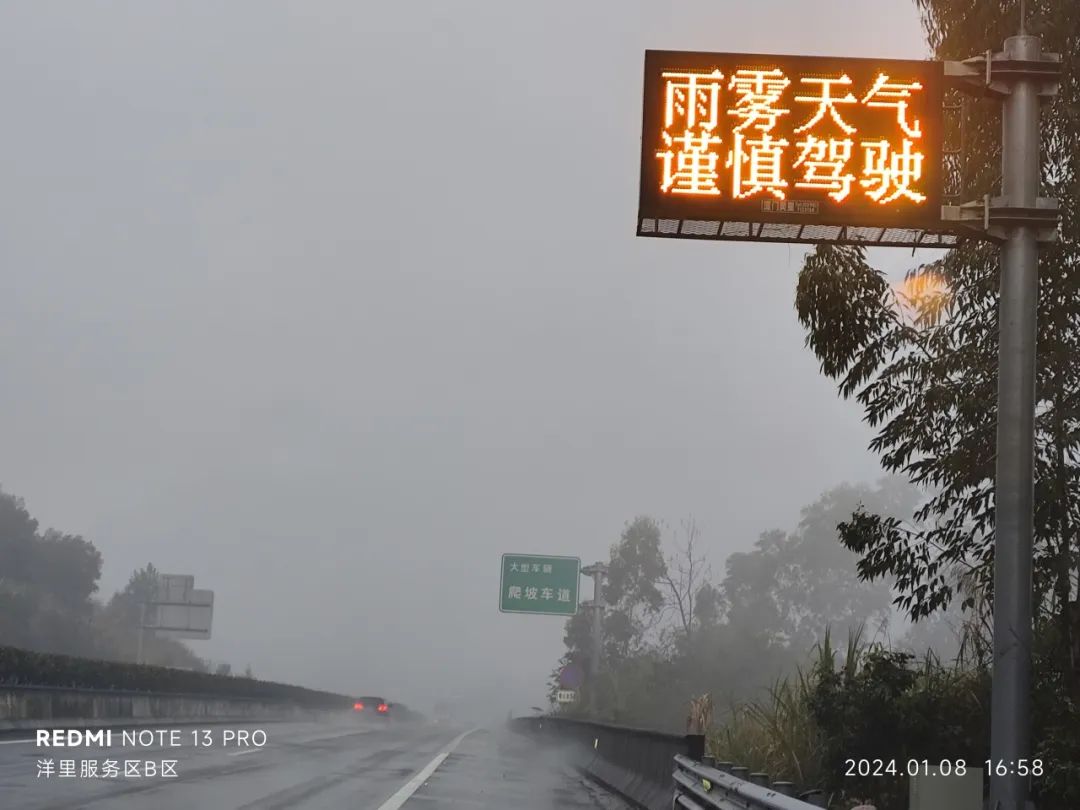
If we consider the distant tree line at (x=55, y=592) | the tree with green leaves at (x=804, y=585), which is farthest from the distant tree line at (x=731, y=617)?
the distant tree line at (x=55, y=592)

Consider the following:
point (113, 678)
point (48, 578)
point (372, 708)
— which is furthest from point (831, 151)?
point (48, 578)

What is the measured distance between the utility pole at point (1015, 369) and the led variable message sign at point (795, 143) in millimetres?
474

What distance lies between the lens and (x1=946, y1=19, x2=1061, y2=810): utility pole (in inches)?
412

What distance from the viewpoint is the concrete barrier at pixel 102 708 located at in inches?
1121

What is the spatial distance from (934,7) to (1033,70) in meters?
6.80

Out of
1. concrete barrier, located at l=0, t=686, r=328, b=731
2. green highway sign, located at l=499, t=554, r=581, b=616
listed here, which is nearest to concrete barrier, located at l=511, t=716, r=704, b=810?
concrete barrier, located at l=0, t=686, r=328, b=731

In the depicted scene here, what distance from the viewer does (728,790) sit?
11.4 metres

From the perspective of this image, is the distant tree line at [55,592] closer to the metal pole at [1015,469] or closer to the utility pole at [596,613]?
the utility pole at [596,613]

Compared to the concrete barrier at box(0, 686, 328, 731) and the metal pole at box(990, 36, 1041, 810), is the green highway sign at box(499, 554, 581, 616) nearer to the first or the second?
the concrete barrier at box(0, 686, 328, 731)

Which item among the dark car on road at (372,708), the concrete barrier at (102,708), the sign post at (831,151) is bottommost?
the dark car on road at (372,708)

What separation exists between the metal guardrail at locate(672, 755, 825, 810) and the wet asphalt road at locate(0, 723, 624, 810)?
3.08 metres

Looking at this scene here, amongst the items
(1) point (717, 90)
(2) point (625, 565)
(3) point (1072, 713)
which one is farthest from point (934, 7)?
(2) point (625, 565)

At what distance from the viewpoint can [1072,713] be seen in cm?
1327

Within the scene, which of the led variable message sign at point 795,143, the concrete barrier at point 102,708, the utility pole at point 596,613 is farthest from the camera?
the utility pole at point 596,613
